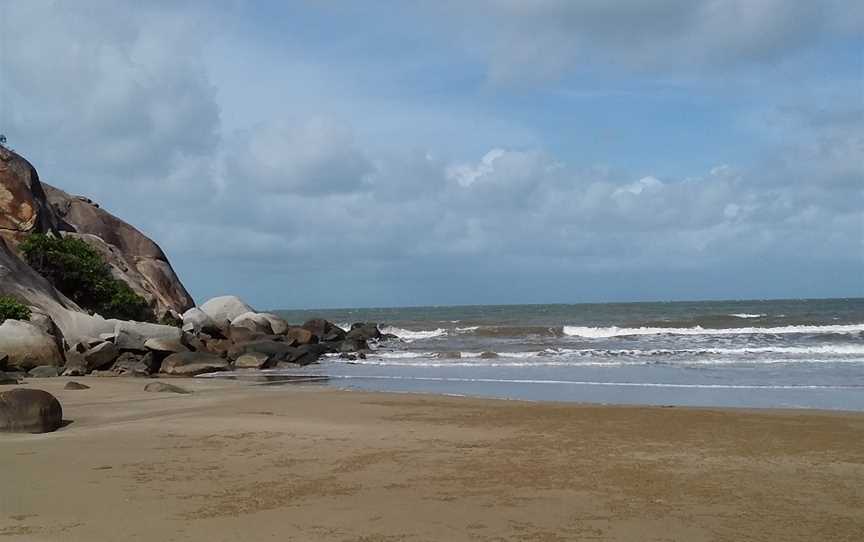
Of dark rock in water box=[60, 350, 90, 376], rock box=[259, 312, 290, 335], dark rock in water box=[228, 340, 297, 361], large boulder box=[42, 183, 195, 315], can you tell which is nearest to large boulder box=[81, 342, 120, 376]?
dark rock in water box=[60, 350, 90, 376]

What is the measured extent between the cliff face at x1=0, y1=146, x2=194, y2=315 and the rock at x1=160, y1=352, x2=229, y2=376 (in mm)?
4814

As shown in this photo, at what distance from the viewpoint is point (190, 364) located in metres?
23.4

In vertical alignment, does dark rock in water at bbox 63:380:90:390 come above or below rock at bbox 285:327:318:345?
below

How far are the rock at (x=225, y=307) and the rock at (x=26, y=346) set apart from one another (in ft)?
52.0

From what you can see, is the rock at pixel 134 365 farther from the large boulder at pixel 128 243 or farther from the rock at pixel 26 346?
the large boulder at pixel 128 243

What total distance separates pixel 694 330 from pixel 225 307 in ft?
86.3

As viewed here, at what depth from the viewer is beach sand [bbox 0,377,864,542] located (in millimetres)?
5801

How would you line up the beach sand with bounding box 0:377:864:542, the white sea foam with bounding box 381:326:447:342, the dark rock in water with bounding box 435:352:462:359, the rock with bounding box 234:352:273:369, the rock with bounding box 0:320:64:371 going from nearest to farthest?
the beach sand with bounding box 0:377:864:542
the rock with bounding box 0:320:64:371
the rock with bounding box 234:352:273:369
the dark rock in water with bounding box 435:352:462:359
the white sea foam with bounding box 381:326:447:342

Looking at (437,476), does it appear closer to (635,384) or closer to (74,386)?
(74,386)

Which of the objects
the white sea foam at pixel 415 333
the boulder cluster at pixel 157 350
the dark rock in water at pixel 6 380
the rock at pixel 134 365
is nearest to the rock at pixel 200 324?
the boulder cluster at pixel 157 350

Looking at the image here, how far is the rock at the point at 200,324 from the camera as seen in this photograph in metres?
33.5

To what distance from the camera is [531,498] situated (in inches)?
264

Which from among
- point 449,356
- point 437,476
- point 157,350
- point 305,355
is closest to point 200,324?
point 305,355

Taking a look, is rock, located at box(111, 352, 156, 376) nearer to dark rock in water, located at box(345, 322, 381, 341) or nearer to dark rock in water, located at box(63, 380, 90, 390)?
dark rock in water, located at box(63, 380, 90, 390)
